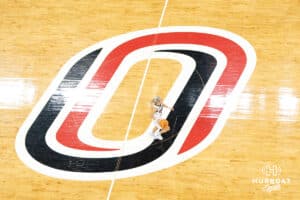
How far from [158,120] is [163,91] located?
707 mm

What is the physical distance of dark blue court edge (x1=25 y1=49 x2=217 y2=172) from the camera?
22.0 feet

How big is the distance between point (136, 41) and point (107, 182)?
113 inches

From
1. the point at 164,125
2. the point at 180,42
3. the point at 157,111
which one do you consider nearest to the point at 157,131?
the point at 164,125

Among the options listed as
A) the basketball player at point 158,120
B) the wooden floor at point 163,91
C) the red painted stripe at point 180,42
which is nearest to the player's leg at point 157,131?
the basketball player at point 158,120

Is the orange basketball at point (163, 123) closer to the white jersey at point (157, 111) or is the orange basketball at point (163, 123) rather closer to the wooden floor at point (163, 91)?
the white jersey at point (157, 111)

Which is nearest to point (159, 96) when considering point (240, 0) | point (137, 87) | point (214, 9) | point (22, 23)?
point (137, 87)

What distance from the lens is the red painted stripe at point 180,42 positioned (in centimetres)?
687

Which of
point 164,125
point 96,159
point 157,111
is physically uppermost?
point 157,111

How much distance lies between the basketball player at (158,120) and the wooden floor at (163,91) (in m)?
0.33

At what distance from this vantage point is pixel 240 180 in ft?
21.1

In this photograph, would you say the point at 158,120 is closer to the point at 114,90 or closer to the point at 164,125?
the point at 164,125

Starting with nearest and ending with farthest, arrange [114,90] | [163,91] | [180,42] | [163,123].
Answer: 1. [163,123]
2. [163,91]
3. [114,90]
4. [180,42]

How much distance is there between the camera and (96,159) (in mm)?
6766

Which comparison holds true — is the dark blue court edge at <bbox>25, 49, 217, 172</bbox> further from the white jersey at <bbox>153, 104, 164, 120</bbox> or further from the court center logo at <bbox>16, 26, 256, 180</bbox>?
the white jersey at <bbox>153, 104, 164, 120</bbox>
